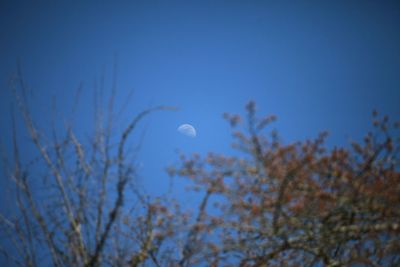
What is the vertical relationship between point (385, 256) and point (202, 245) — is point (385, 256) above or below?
below

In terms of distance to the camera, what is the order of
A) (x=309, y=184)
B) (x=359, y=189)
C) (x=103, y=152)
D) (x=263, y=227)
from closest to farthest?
(x=103, y=152) < (x=359, y=189) < (x=263, y=227) < (x=309, y=184)

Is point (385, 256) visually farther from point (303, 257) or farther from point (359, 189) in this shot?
point (359, 189)

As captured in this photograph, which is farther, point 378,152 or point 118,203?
point 378,152

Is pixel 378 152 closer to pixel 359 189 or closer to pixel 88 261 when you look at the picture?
pixel 359 189

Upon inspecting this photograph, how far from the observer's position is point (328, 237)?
409 cm

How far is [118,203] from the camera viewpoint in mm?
2553

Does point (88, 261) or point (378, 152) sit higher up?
point (378, 152)

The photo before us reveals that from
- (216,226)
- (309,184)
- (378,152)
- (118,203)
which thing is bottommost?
(118,203)

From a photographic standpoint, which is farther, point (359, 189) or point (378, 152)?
point (378, 152)

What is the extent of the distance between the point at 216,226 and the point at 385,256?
3.92 metres

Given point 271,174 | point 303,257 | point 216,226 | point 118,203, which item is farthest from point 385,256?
point 118,203

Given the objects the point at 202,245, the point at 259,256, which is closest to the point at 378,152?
the point at 259,256

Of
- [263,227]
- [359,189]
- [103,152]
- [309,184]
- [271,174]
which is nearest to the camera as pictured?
[103,152]

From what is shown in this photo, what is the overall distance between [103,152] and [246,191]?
4.14 meters
